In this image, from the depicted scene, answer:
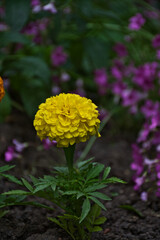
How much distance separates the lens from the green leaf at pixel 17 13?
6.91 ft

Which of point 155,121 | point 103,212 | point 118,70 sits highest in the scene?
point 118,70

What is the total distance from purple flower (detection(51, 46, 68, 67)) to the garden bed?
54 centimetres

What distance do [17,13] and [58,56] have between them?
665 mm

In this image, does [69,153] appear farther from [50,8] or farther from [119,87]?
[119,87]

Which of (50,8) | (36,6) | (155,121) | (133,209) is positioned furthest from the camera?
(36,6)

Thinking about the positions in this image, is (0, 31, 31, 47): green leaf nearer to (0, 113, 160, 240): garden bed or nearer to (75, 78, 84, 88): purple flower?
(0, 113, 160, 240): garden bed

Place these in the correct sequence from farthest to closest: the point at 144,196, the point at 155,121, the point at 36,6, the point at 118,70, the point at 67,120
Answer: the point at 118,70
the point at 36,6
the point at 155,121
the point at 144,196
the point at 67,120

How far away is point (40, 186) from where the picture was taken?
1116 mm

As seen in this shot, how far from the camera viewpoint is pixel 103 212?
1.55 metres

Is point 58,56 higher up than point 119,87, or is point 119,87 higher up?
point 58,56

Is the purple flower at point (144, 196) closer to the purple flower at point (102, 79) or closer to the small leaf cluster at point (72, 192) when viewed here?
the small leaf cluster at point (72, 192)

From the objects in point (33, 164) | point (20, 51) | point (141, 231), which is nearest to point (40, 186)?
point (141, 231)

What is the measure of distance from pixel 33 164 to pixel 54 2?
2.99ft

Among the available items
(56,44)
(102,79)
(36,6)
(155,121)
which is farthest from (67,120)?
(102,79)
